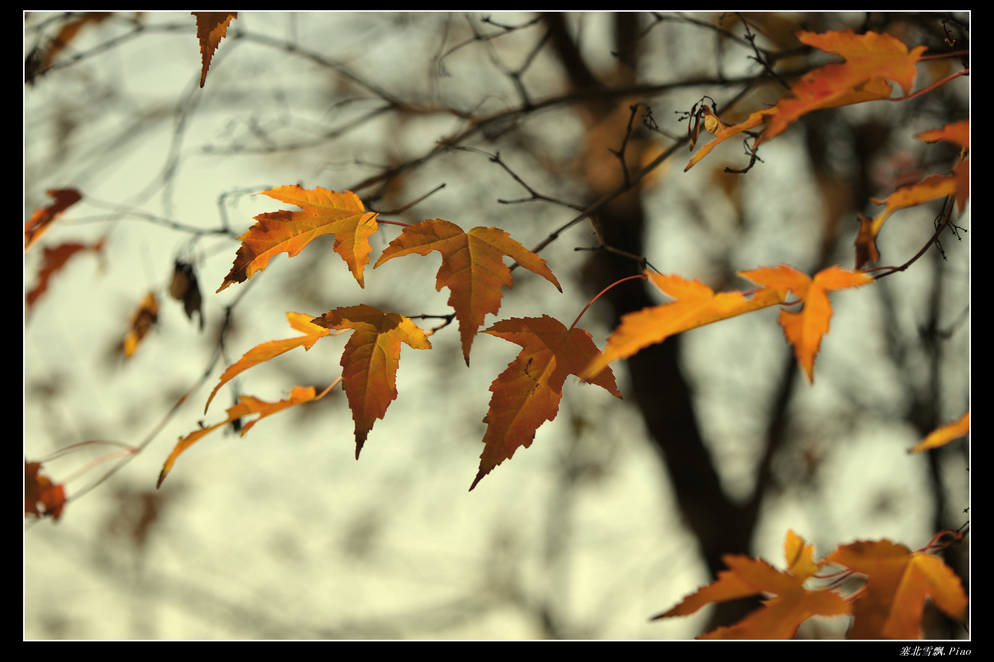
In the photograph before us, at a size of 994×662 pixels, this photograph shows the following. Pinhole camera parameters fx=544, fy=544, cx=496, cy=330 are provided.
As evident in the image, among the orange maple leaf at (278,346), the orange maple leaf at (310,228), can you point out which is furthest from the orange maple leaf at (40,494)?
the orange maple leaf at (310,228)

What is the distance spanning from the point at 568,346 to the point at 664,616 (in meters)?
0.38

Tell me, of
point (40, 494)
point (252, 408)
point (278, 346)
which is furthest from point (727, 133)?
point (40, 494)

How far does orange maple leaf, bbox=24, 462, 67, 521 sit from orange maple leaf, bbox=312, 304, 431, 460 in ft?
3.07

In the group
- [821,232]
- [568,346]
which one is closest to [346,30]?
[568,346]

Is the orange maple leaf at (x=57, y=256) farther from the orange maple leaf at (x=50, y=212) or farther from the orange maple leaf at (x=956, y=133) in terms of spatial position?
the orange maple leaf at (x=956, y=133)

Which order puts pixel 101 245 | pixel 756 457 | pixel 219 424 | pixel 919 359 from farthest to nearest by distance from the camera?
1. pixel 756 457
2. pixel 919 359
3. pixel 101 245
4. pixel 219 424

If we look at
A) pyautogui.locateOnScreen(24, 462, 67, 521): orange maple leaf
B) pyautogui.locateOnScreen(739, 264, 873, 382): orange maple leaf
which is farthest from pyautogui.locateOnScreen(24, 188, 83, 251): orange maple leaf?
pyautogui.locateOnScreen(739, 264, 873, 382): orange maple leaf

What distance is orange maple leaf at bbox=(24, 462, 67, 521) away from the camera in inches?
46.7

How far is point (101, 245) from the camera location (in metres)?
1.55

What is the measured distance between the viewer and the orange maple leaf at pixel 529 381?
0.75m

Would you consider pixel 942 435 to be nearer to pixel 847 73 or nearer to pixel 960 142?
pixel 960 142

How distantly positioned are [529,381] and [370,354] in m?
0.24

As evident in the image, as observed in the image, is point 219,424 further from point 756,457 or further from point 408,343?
point 756,457

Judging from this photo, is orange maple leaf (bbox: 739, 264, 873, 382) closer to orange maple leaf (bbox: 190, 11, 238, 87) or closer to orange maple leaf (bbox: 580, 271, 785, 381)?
orange maple leaf (bbox: 580, 271, 785, 381)
